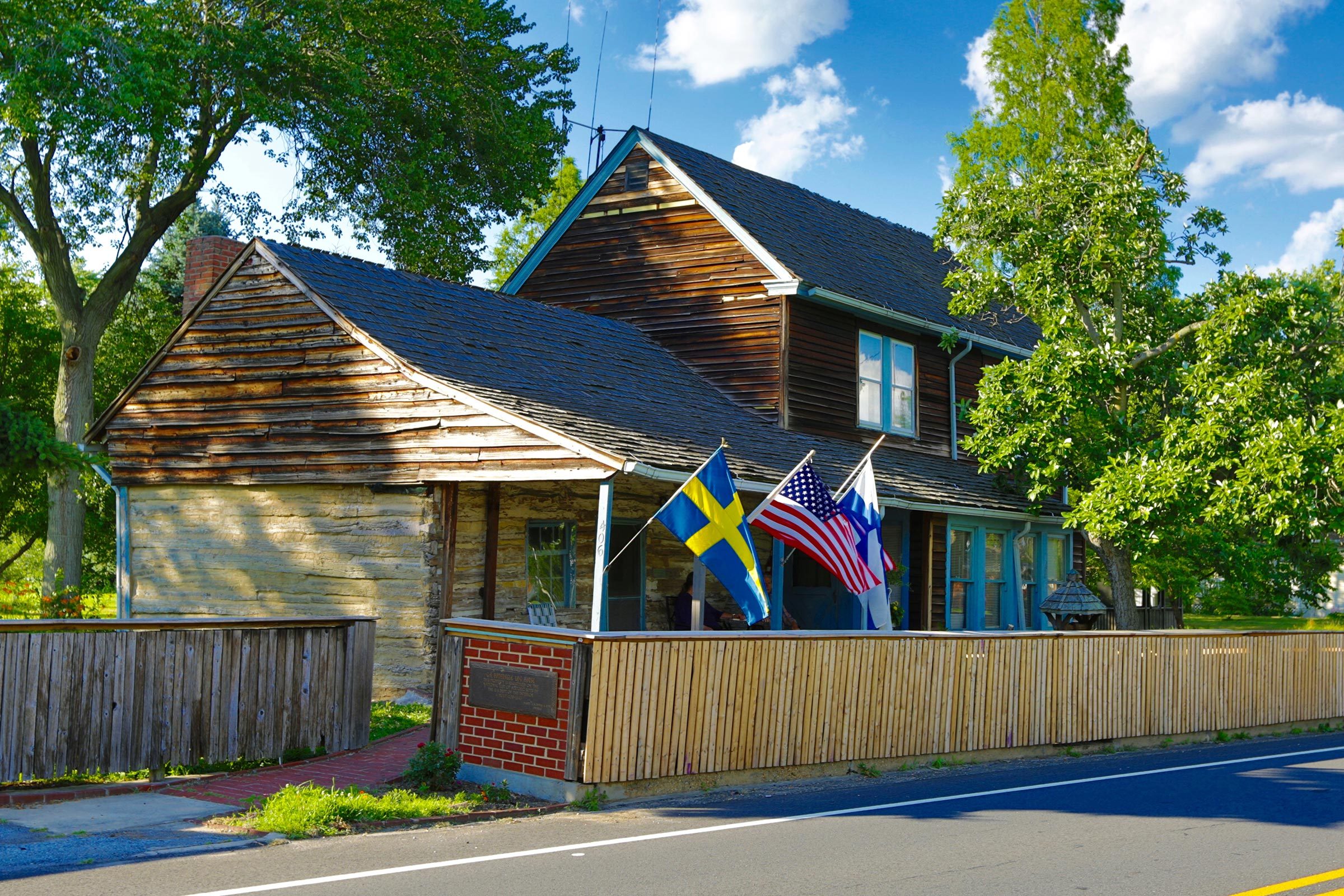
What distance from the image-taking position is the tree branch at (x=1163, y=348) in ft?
65.9

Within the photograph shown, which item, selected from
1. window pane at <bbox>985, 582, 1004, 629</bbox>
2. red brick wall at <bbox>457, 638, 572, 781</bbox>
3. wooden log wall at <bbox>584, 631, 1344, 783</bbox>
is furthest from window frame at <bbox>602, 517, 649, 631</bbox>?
window pane at <bbox>985, 582, 1004, 629</bbox>

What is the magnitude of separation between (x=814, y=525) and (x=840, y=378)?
8.55 m

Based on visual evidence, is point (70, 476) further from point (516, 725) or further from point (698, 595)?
point (516, 725)

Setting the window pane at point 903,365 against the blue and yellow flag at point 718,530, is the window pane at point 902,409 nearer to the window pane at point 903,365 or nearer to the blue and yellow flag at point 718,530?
the window pane at point 903,365

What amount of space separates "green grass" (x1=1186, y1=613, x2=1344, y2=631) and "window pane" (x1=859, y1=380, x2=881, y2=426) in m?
19.8

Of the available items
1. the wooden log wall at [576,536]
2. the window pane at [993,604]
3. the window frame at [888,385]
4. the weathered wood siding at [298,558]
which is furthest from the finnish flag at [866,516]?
the window pane at [993,604]

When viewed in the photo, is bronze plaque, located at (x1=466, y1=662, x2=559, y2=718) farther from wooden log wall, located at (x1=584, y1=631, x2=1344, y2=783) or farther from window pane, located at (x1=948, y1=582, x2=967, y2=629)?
window pane, located at (x1=948, y1=582, x2=967, y2=629)

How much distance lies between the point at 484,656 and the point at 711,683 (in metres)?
1.93

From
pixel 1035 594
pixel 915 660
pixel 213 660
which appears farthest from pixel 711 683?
pixel 1035 594

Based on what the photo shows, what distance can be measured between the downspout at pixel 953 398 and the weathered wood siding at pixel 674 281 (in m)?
4.72

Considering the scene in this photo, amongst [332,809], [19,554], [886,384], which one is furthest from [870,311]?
[19,554]

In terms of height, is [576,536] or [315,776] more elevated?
[576,536]

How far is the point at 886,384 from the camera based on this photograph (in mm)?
22453

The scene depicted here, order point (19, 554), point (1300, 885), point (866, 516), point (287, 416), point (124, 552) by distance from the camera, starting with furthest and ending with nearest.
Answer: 1. point (19, 554)
2. point (124, 552)
3. point (287, 416)
4. point (866, 516)
5. point (1300, 885)
